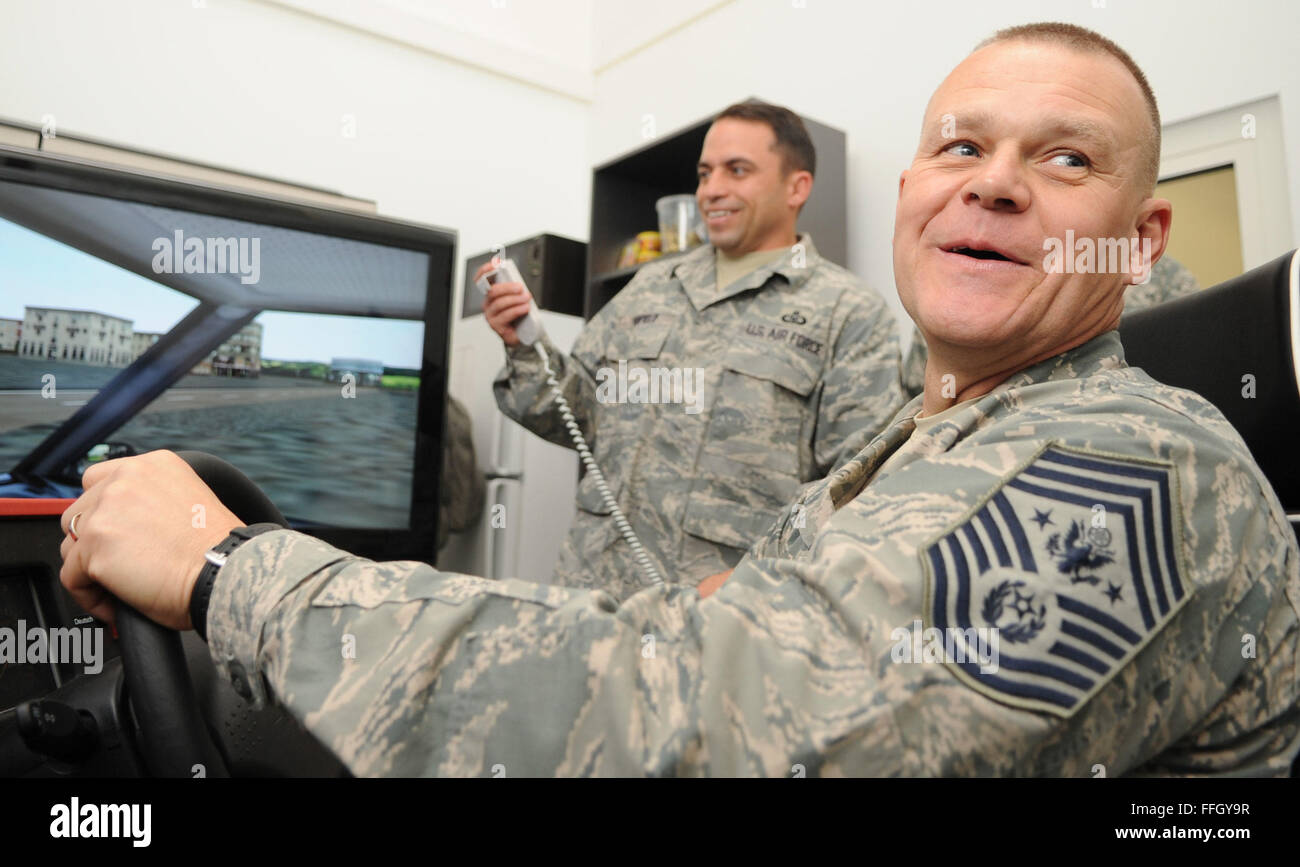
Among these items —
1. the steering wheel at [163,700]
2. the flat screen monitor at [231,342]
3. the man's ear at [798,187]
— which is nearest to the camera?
the steering wheel at [163,700]

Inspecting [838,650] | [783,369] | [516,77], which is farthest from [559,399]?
[516,77]

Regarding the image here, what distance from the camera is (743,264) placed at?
7.33 ft

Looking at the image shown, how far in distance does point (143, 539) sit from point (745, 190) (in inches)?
71.7

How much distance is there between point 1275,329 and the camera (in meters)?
0.75

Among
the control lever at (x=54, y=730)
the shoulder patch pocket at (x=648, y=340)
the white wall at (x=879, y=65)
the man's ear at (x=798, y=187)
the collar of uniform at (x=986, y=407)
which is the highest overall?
the white wall at (x=879, y=65)

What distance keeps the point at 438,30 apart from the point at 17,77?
1.50 metres

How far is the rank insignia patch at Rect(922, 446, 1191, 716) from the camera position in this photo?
1.58 ft

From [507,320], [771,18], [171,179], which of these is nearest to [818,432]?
[507,320]

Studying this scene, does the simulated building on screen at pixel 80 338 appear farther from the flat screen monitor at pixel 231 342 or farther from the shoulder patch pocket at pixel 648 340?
the shoulder patch pocket at pixel 648 340

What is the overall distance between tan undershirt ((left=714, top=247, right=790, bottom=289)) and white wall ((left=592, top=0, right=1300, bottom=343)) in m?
0.58

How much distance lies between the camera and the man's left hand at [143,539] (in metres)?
0.59

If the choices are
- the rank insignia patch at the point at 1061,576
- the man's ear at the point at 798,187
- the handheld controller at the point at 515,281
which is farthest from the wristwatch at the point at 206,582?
the man's ear at the point at 798,187

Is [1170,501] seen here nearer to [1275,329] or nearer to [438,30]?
[1275,329]

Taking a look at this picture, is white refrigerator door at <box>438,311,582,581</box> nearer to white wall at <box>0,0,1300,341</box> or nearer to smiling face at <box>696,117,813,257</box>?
smiling face at <box>696,117,813,257</box>
